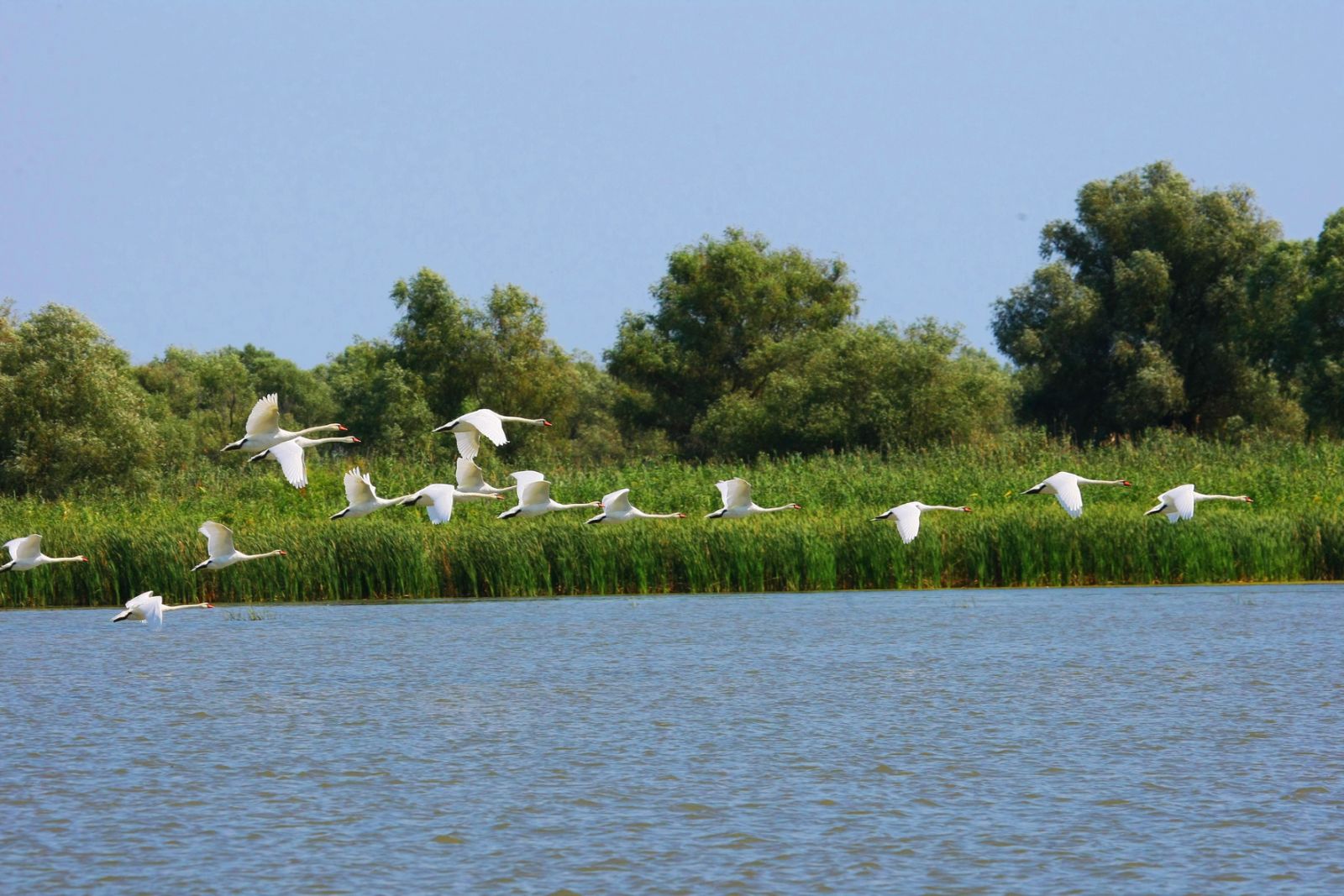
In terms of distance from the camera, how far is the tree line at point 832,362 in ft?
168

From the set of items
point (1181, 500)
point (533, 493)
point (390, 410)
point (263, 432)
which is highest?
point (390, 410)

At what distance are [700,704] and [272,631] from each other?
32.8 feet

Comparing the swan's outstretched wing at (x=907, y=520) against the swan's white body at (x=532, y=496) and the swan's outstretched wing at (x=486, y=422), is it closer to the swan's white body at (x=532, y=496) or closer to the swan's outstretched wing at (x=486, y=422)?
Answer: the swan's white body at (x=532, y=496)

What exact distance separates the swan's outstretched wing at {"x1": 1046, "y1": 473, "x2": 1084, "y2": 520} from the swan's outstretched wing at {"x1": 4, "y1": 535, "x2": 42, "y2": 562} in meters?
14.2

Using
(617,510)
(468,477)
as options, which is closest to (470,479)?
→ (468,477)

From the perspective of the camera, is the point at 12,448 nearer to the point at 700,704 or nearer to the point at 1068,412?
the point at 1068,412

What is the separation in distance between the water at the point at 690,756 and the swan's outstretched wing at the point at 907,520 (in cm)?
133

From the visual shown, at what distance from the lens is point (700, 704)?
58.3ft

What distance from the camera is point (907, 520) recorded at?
2481 centimetres

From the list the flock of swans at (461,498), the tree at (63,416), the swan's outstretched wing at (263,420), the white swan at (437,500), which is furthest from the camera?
the tree at (63,416)

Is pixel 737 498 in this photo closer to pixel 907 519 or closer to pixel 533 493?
pixel 907 519

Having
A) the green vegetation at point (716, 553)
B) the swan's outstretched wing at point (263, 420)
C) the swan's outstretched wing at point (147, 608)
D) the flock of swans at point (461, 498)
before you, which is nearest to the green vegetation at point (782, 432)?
the green vegetation at point (716, 553)

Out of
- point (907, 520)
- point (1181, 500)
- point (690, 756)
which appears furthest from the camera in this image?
point (1181, 500)

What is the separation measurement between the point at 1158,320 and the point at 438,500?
40.9m
